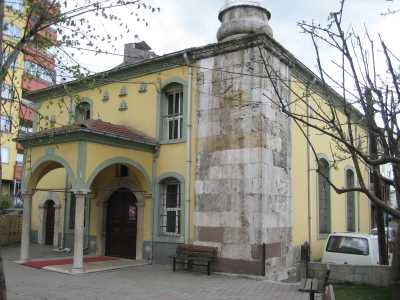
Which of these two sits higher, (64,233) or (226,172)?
(226,172)

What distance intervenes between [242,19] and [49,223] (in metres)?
11.3

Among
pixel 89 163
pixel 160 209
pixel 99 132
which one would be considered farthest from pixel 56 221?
pixel 99 132

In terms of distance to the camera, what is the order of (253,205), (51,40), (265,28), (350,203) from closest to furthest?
1. (51,40)
2. (253,205)
3. (265,28)
4. (350,203)

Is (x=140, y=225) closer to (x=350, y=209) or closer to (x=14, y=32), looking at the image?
(x=14, y=32)

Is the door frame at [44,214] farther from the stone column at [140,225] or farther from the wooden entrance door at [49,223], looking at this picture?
the stone column at [140,225]

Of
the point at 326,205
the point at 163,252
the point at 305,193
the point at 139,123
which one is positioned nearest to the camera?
the point at 163,252

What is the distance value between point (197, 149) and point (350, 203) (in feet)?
32.9

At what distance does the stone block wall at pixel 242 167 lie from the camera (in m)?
12.2

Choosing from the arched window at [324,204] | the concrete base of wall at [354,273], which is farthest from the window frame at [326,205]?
the concrete base of wall at [354,273]

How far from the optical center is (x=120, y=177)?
15273 mm

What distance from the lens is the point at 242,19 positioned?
14055 mm

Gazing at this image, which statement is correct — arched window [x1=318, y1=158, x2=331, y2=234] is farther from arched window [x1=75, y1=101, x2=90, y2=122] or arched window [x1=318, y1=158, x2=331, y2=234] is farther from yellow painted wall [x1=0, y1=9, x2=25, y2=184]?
yellow painted wall [x1=0, y1=9, x2=25, y2=184]

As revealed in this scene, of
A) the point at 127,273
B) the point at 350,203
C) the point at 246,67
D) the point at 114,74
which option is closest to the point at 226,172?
the point at 246,67

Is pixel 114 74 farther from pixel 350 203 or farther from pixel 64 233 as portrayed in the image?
pixel 350 203
